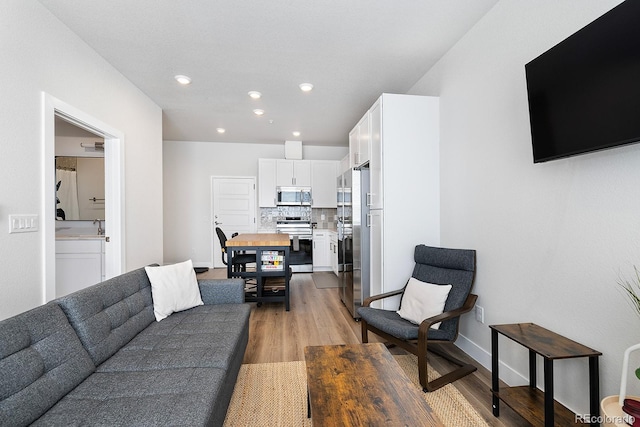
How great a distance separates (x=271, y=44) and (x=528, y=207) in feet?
7.89

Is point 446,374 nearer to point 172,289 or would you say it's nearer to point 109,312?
point 172,289

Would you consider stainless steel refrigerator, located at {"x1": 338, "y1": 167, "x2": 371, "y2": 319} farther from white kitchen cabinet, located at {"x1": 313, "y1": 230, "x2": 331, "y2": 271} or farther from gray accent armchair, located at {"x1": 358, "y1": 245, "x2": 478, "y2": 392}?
white kitchen cabinet, located at {"x1": 313, "y1": 230, "x2": 331, "y2": 271}

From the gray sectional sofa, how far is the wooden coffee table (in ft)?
1.54

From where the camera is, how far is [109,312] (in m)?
1.72

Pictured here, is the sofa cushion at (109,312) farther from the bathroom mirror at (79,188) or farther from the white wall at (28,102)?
the bathroom mirror at (79,188)

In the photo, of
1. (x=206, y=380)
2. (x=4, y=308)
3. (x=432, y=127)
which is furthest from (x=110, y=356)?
(x=432, y=127)

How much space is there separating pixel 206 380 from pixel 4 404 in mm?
685

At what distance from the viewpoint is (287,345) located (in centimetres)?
270

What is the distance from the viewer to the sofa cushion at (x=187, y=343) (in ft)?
5.01

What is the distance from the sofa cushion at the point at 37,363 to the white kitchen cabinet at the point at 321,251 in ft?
15.7

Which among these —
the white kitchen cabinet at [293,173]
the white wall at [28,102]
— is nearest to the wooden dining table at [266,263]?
the white wall at [28,102]

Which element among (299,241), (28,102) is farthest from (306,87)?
(299,241)

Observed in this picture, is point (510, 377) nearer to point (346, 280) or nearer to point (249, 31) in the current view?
point (346, 280)

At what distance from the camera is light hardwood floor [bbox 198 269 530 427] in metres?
1.92
